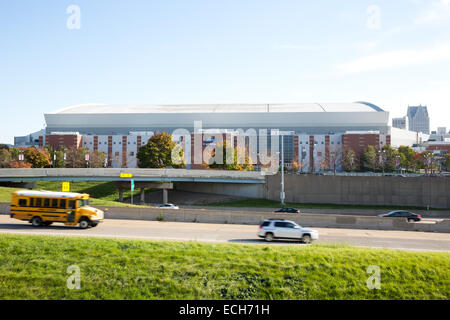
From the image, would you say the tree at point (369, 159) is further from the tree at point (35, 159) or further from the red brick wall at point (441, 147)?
the tree at point (35, 159)

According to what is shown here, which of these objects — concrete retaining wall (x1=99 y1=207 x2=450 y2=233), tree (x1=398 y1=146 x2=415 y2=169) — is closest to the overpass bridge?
concrete retaining wall (x1=99 y1=207 x2=450 y2=233)

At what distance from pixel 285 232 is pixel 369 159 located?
7916cm

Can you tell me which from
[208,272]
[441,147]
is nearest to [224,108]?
[441,147]

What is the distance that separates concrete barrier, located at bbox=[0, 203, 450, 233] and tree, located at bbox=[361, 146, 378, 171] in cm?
6421

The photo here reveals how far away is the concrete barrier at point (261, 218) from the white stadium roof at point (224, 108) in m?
96.9

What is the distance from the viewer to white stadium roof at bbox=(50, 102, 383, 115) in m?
126

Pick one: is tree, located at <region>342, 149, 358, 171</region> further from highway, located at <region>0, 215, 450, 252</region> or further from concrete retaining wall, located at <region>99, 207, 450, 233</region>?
highway, located at <region>0, 215, 450, 252</region>

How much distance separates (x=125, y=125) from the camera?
123000 mm

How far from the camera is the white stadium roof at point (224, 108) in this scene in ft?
412

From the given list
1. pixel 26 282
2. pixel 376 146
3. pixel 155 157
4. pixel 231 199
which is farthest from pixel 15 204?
pixel 376 146

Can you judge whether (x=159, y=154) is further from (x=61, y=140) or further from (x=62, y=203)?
(x=62, y=203)

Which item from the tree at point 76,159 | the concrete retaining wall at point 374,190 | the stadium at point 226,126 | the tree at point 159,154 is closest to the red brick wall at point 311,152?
the stadium at point 226,126
